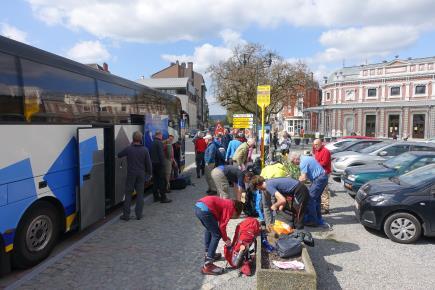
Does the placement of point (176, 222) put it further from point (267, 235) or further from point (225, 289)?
point (225, 289)

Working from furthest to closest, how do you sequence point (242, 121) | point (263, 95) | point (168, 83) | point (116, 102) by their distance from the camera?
1. point (168, 83)
2. point (242, 121)
3. point (263, 95)
4. point (116, 102)

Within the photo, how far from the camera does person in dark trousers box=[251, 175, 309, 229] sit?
5.97 m

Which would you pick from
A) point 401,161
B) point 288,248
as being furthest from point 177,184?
point 401,161

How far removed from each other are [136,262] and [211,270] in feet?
4.14

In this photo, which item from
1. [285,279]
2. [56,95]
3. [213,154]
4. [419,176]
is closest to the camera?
[285,279]

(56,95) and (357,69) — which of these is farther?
(357,69)

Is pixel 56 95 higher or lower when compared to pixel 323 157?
higher

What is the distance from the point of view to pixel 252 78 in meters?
31.1

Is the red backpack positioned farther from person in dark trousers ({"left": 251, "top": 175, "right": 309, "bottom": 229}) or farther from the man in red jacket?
the man in red jacket

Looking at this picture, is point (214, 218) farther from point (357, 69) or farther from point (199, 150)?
point (357, 69)

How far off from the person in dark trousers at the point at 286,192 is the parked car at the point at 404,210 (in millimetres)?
1321

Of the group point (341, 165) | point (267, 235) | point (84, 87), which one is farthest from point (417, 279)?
point (341, 165)

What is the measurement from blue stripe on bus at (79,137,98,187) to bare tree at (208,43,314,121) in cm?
2516

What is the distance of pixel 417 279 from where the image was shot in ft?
15.9
